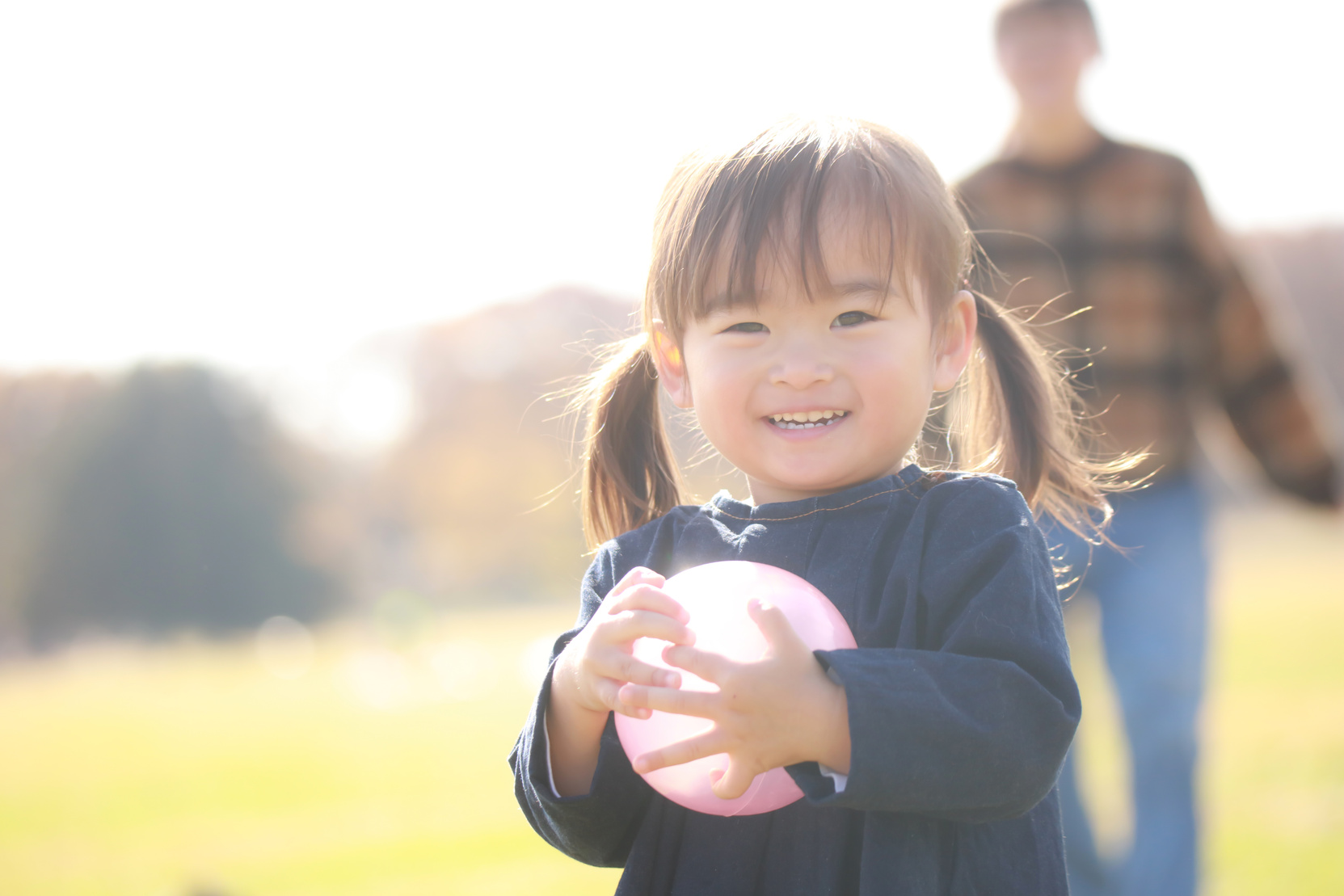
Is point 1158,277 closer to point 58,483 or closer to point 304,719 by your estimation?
point 304,719

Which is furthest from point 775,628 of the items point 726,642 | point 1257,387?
point 1257,387

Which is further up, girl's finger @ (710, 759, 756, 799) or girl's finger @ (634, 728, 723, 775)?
girl's finger @ (634, 728, 723, 775)

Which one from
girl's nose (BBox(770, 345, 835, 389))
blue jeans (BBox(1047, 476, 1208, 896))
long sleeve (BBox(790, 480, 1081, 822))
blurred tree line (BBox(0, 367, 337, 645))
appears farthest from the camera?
blurred tree line (BBox(0, 367, 337, 645))

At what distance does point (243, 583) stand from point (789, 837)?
3200 cm

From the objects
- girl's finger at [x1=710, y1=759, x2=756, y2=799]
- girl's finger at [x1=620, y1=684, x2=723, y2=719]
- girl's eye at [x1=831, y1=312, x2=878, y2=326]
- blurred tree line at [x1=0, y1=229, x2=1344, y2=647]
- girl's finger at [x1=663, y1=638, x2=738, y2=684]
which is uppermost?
girl's eye at [x1=831, y1=312, x2=878, y2=326]

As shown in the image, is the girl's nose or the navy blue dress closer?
the navy blue dress

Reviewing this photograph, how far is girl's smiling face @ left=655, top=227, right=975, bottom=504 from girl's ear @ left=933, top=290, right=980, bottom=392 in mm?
66

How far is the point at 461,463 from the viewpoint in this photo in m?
38.8

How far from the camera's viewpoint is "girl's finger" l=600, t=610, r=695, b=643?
1424 millimetres

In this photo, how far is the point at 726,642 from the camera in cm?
143

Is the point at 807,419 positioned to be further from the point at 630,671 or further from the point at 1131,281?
the point at 1131,281

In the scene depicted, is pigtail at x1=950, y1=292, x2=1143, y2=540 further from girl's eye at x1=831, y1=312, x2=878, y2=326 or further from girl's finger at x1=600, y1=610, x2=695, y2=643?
girl's finger at x1=600, y1=610, x2=695, y2=643

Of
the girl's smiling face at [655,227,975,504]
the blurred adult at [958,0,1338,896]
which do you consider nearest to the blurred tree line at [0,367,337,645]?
the blurred adult at [958,0,1338,896]

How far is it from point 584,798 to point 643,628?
0.33 metres
